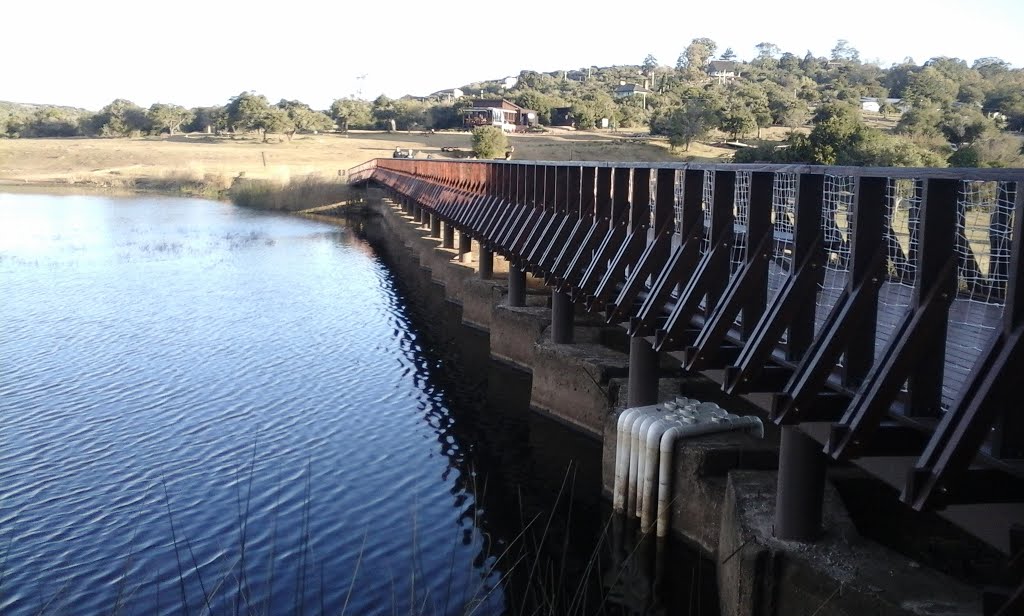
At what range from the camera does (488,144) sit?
81125 millimetres

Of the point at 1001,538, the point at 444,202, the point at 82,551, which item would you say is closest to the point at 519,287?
the point at 444,202

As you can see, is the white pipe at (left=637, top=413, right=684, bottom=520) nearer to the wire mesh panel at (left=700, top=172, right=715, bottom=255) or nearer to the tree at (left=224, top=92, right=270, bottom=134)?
the wire mesh panel at (left=700, top=172, right=715, bottom=255)

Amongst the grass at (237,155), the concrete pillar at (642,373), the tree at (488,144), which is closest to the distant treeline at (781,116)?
the grass at (237,155)

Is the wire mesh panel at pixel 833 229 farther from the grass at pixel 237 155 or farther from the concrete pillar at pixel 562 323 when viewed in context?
the grass at pixel 237 155

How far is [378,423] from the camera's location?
18875 millimetres

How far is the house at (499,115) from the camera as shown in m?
122

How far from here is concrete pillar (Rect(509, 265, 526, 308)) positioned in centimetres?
2275

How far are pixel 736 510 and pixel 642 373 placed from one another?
169 inches

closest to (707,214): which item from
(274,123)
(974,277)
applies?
(974,277)

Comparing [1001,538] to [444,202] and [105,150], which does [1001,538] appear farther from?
[105,150]

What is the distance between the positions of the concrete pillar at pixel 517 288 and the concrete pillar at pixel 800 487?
44.7 feet

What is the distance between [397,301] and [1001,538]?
90.6 feet

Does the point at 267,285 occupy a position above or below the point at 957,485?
below

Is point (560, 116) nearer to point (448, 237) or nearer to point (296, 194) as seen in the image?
point (296, 194)
